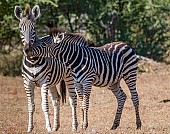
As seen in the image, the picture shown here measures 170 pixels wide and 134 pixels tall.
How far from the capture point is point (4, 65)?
2431 centimetres

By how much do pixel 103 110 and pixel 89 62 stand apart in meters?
3.60

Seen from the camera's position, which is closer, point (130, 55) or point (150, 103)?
point (130, 55)

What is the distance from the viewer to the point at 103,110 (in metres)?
14.9

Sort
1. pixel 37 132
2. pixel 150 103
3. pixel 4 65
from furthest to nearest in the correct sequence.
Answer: pixel 4 65
pixel 150 103
pixel 37 132

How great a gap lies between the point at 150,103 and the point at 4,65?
990cm

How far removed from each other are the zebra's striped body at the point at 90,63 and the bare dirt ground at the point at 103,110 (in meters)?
0.70

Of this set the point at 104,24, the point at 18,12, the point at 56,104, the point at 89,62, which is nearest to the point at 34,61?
the point at 18,12

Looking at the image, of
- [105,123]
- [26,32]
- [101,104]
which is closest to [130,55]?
[105,123]

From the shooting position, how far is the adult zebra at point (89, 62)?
11102 millimetres

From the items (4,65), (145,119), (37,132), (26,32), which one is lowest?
(4,65)

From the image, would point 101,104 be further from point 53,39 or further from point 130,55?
point 53,39

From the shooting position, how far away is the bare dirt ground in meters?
10.9

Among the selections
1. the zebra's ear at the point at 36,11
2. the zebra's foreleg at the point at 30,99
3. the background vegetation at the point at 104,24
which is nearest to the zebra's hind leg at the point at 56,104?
the zebra's foreleg at the point at 30,99

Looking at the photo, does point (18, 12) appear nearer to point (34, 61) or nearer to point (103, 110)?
point (34, 61)
